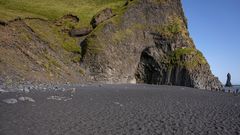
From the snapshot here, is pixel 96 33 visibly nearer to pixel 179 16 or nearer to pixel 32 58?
pixel 32 58

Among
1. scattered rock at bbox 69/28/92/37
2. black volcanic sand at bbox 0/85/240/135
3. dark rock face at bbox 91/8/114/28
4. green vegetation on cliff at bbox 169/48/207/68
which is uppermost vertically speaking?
dark rock face at bbox 91/8/114/28

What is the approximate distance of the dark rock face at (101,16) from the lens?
278 ft

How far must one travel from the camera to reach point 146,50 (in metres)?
89.5

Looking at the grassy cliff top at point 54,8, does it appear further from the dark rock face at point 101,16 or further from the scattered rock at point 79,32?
the scattered rock at point 79,32

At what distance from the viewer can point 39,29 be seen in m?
71.5

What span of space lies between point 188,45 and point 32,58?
4975cm

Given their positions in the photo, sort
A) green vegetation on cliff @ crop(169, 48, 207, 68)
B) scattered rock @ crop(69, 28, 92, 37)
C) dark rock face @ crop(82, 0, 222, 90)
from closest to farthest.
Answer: dark rock face @ crop(82, 0, 222, 90) → scattered rock @ crop(69, 28, 92, 37) → green vegetation on cliff @ crop(169, 48, 207, 68)

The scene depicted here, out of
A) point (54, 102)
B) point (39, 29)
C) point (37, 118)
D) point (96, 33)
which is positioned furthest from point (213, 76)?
point (37, 118)

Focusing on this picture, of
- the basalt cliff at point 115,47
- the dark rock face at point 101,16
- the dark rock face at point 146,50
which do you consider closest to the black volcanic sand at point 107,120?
the basalt cliff at point 115,47

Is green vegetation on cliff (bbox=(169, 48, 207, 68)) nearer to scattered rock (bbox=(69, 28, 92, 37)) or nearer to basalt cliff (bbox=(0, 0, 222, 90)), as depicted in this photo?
basalt cliff (bbox=(0, 0, 222, 90))

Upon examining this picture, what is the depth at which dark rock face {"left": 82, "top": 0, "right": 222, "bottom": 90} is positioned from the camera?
7781 cm

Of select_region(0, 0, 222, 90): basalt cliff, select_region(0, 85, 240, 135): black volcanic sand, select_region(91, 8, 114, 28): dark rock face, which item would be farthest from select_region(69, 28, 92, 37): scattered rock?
select_region(0, 85, 240, 135): black volcanic sand

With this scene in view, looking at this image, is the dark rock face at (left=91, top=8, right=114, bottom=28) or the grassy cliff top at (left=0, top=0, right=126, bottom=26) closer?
the grassy cliff top at (left=0, top=0, right=126, bottom=26)

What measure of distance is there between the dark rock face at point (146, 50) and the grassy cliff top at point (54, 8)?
6.58 meters
